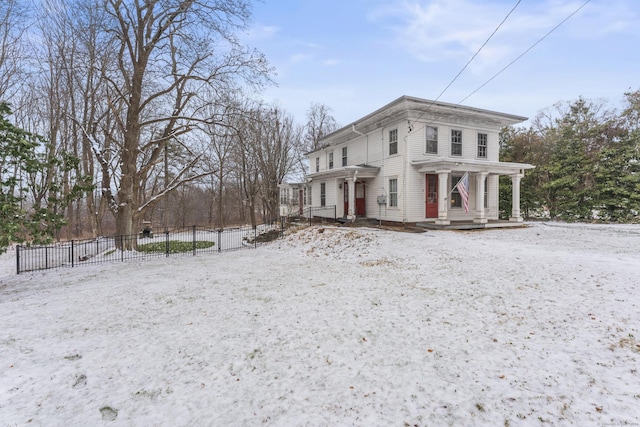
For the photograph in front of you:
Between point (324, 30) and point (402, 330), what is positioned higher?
point (324, 30)

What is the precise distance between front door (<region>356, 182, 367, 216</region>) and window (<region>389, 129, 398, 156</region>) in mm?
3132

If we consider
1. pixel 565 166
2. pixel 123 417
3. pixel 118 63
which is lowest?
pixel 123 417

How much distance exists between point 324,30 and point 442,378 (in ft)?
40.7

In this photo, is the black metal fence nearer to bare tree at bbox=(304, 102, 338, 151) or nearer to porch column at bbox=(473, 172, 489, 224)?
porch column at bbox=(473, 172, 489, 224)

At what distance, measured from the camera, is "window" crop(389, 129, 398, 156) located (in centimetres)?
1520

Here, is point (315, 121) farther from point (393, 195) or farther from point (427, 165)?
point (427, 165)

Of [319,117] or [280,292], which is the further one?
[319,117]

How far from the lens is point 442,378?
3244 millimetres

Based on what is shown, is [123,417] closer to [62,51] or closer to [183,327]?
[183,327]

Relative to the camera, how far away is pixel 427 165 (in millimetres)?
14117

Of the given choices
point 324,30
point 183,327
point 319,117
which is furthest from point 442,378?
point 319,117

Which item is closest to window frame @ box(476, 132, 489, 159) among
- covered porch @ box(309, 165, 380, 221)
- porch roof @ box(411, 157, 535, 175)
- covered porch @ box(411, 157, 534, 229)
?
covered porch @ box(411, 157, 534, 229)

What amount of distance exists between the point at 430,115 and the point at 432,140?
125 centimetres

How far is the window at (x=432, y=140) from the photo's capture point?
14.9 metres
